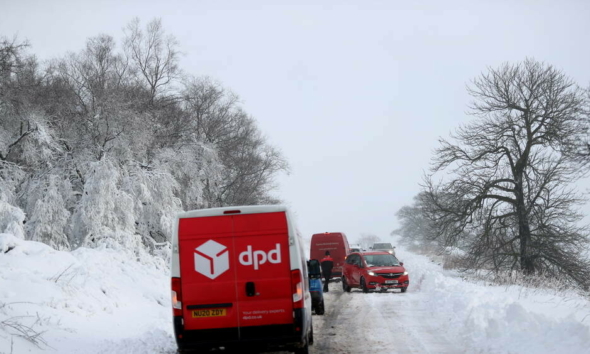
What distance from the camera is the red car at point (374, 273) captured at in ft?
68.9

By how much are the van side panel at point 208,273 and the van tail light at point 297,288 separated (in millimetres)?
860

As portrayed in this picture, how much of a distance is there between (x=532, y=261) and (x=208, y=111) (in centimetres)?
2473

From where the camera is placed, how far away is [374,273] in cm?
2119

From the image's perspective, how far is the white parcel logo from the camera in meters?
7.91

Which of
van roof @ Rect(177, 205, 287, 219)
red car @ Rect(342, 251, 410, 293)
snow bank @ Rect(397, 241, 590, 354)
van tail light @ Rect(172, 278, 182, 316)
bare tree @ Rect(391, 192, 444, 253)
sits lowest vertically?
bare tree @ Rect(391, 192, 444, 253)

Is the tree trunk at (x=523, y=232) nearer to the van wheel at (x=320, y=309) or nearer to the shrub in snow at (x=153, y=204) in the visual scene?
the van wheel at (x=320, y=309)

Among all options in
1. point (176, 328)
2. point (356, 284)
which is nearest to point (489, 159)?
point (356, 284)

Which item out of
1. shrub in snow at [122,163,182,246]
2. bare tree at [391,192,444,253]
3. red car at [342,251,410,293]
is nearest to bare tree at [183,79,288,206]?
shrub in snow at [122,163,182,246]

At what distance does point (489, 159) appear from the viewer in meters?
28.4

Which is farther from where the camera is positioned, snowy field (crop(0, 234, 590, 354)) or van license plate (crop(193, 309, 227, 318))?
snowy field (crop(0, 234, 590, 354))

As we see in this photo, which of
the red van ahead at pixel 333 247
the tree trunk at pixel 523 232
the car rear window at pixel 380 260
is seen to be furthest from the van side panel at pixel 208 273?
the tree trunk at pixel 523 232

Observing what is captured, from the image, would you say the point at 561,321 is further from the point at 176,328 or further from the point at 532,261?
the point at 532,261

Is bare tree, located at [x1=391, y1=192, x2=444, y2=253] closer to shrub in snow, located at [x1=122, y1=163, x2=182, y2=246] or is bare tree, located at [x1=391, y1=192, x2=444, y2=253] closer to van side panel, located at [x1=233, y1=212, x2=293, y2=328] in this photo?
shrub in snow, located at [x1=122, y1=163, x2=182, y2=246]

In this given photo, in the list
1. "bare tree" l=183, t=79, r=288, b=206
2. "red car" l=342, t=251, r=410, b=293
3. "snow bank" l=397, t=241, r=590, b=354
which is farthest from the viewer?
"bare tree" l=183, t=79, r=288, b=206
